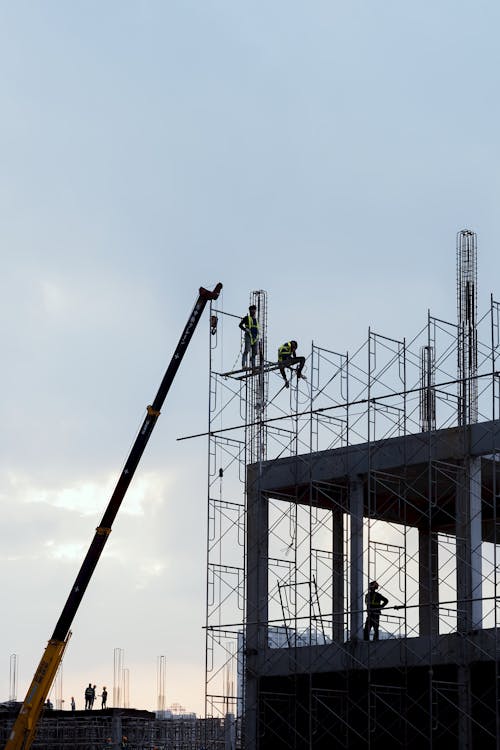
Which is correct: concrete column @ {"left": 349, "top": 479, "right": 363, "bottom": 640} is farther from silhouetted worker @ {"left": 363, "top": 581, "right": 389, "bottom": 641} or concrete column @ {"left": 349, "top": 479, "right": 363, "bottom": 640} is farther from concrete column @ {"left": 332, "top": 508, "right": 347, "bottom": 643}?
concrete column @ {"left": 332, "top": 508, "right": 347, "bottom": 643}

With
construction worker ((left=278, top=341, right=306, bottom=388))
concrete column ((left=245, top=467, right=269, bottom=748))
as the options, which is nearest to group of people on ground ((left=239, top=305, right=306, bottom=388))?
construction worker ((left=278, top=341, right=306, bottom=388))

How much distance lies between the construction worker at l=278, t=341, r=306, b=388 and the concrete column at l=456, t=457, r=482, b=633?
27.8 ft

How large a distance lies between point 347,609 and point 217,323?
10.7 metres

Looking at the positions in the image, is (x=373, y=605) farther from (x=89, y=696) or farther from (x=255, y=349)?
(x=89, y=696)

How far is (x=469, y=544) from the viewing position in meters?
34.2

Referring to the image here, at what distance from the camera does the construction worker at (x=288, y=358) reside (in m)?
42.0

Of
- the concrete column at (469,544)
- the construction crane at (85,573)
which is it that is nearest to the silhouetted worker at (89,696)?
the construction crane at (85,573)

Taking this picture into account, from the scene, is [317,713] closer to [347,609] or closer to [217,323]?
[347,609]

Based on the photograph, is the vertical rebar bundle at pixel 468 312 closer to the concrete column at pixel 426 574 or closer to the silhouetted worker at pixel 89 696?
the concrete column at pixel 426 574

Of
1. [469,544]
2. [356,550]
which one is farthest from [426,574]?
[469,544]

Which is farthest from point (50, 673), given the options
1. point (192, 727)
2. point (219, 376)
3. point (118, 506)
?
point (192, 727)

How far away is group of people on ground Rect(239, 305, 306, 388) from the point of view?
42.0 meters

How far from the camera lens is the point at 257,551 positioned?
39.8m

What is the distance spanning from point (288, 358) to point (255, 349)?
173cm
